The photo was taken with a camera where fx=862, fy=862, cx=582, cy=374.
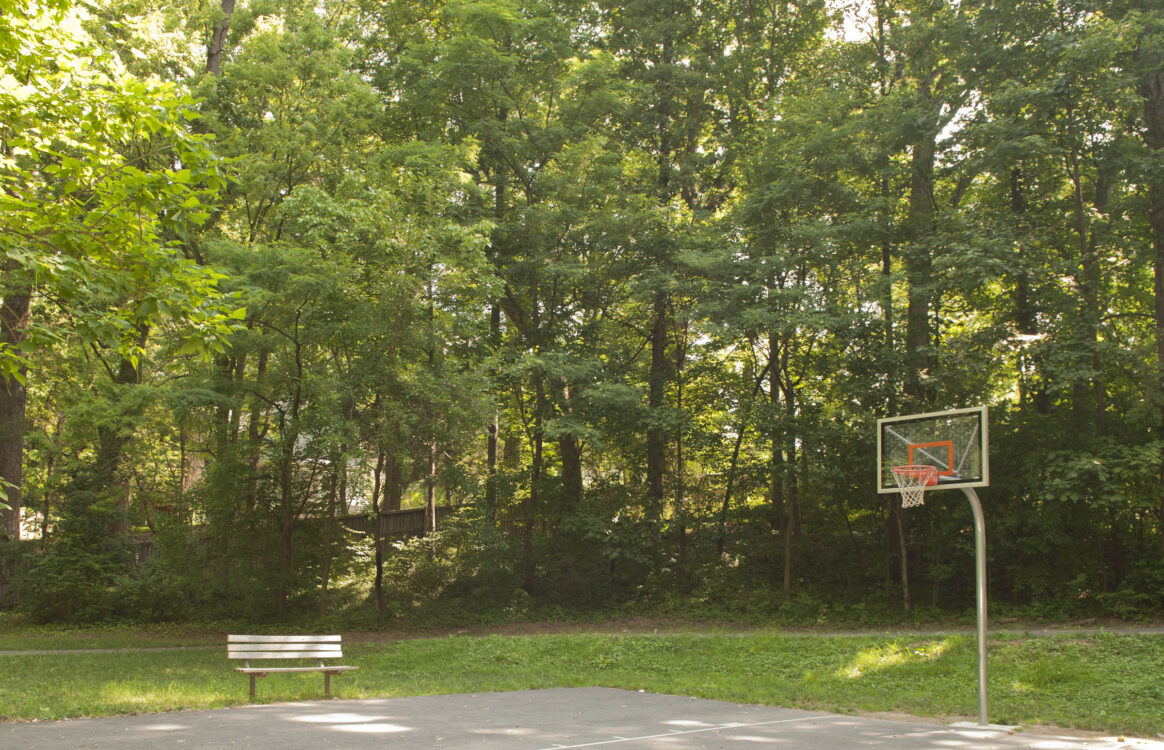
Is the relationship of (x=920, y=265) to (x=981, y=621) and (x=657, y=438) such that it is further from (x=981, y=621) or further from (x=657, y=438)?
(x=981, y=621)

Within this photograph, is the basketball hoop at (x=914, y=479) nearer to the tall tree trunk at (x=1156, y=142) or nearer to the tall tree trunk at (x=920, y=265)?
the tall tree trunk at (x=920, y=265)

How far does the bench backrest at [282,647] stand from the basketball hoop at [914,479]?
23.0 feet

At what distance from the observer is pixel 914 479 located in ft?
33.9

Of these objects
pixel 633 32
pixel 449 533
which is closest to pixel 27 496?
pixel 449 533

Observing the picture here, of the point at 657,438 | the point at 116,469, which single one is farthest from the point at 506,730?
the point at 116,469

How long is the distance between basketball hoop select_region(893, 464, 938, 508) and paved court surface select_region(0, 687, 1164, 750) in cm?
262

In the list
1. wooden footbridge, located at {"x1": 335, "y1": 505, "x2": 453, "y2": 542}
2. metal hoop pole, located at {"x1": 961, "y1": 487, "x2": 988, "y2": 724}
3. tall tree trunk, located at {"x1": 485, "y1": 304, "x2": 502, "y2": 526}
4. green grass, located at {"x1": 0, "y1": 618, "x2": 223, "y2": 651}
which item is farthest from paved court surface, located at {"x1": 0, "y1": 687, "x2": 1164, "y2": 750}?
wooden footbridge, located at {"x1": 335, "y1": 505, "x2": 453, "y2": 542}

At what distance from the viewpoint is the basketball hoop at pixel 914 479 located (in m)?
10.0

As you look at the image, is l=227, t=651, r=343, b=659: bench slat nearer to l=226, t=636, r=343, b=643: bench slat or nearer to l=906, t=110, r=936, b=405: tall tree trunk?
l=226, t=636, r=343, b=643: bench slat

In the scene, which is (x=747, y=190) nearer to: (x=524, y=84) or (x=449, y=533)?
(x=524, y=84)

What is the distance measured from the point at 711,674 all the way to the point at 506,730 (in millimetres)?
5762

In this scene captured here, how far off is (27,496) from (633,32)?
21314mm

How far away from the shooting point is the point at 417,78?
70.7 feet

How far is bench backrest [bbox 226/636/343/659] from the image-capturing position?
9.62m
